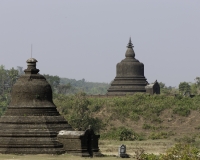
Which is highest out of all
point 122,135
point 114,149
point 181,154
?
point 122,135

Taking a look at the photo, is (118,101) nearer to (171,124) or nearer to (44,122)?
(171,124)

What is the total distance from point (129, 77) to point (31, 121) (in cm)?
4542

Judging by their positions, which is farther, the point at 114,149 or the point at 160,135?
the point at 160,135

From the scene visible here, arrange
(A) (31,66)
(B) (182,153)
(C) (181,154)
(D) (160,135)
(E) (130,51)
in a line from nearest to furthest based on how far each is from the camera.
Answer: (B) (182,153) → (C) (181,154) → (A) (31,66) → (D) (160,135) → (E) (130,51)

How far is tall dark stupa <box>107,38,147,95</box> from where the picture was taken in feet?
292

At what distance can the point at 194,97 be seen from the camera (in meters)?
81.2

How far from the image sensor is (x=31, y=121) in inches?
1767

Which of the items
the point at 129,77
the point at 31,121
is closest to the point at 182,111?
the point at 129,77

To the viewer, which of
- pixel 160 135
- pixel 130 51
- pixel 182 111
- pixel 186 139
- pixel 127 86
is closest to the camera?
pixel 186 139

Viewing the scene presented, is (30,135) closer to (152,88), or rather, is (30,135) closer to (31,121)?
(31,121)

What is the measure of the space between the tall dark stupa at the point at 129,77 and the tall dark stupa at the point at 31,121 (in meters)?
42.7

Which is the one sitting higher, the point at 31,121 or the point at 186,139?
the point at 31,121

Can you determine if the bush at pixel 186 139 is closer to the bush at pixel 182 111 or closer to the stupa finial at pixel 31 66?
the bush at pixel 182 111

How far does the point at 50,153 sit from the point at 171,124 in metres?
32.4
